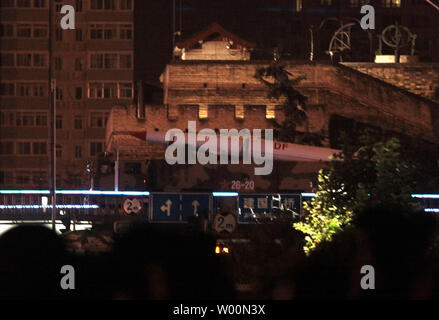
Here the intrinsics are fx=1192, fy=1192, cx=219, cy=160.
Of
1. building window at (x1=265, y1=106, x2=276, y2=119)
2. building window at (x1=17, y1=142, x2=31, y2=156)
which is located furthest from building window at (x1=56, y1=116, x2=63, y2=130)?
building window at (x1=265, y1=106, x2=276, y2=119)

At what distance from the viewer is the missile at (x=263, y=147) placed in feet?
260

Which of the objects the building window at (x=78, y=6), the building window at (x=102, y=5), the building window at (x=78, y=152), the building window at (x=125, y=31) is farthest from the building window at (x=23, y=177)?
the building window at (x=102, y=5)

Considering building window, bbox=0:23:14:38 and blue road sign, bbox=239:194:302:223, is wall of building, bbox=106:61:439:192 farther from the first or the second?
building window, bbox=0:23:14:38

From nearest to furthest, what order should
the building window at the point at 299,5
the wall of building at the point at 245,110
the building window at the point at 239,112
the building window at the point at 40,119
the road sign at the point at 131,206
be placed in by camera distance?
the road sign at the point at 131,206
the wall of building at the point at 245,110
the building window at the point at 239,112
the building window at the point at 40,119
the building window at the point at 299,5

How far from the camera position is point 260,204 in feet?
133

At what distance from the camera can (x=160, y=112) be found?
80.7 metres

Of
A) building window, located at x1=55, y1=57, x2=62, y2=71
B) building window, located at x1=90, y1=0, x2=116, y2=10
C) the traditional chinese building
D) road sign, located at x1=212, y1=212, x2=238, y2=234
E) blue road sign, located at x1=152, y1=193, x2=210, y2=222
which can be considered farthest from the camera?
building window, located at x1=55, y1=57, x2=62, y2=71

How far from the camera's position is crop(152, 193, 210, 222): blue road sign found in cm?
4059

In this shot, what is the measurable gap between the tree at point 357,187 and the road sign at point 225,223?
1.73 meters

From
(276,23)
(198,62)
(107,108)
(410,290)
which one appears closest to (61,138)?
(107,108)

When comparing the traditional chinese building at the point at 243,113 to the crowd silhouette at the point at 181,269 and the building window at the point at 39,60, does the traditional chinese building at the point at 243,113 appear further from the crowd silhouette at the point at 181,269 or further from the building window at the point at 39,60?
the crowd silhouette at the point at 181,269

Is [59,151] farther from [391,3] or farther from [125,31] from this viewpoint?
[391,3]

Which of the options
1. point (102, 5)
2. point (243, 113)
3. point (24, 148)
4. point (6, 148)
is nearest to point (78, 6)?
point (102, 5)

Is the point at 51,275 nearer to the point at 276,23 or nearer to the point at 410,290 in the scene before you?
the point at 410,290
